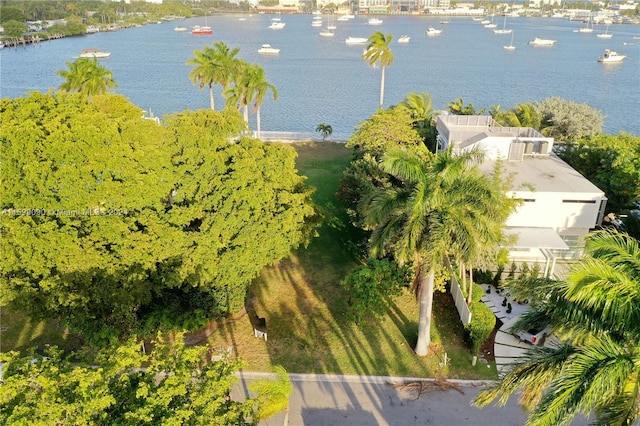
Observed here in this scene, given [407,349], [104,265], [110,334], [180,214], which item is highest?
[180,214]

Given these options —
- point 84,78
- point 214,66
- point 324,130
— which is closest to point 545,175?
point 324,130

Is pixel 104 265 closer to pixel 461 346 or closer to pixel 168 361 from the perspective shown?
pixel 168 361

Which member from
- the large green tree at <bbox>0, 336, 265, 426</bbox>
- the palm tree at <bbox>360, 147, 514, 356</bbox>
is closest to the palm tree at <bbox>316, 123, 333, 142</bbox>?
the palm tree at <bbox>360, 147, 514, 356</bbox>

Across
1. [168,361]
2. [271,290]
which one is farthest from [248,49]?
[168,361]

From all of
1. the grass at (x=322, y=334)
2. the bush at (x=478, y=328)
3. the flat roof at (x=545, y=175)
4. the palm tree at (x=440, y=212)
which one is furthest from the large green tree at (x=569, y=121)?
the palm tree at (x=440, y=212)

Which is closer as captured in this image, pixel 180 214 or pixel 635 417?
pixel 635 417
